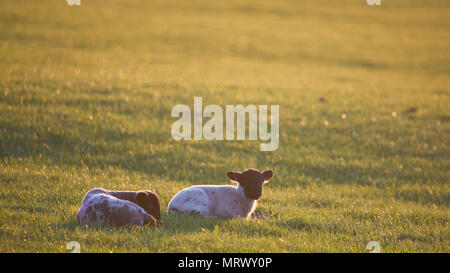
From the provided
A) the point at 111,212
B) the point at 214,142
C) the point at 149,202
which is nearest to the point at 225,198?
the point at 149,202

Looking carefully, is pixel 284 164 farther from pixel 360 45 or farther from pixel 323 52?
pixel 360 45

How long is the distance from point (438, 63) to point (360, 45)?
6795mm

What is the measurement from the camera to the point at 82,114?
17.2 meters

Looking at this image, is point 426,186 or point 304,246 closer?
point 304,246

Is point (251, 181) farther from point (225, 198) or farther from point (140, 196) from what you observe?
point (140, 196)

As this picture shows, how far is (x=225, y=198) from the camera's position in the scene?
1058 centimetres

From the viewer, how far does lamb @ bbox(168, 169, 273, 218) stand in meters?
10.2

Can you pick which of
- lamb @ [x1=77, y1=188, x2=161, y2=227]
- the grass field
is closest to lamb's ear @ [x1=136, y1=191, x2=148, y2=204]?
lamb @ [x1=77, y1=188, x2=161, y2=227]

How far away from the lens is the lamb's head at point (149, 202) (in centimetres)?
934

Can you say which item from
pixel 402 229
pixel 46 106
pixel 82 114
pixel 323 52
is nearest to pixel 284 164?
pixel 402 229

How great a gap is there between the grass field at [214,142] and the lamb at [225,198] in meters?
0.37

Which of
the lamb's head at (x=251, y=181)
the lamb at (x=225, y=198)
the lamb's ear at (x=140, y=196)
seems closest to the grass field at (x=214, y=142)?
the lamb at (x=225, y=198)

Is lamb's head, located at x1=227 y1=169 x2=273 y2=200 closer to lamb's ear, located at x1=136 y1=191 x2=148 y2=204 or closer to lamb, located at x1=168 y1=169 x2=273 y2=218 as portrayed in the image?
lamb, located at x1=168 y1=169 x2=273 y2=218

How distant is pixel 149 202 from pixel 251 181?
7.05 feet
